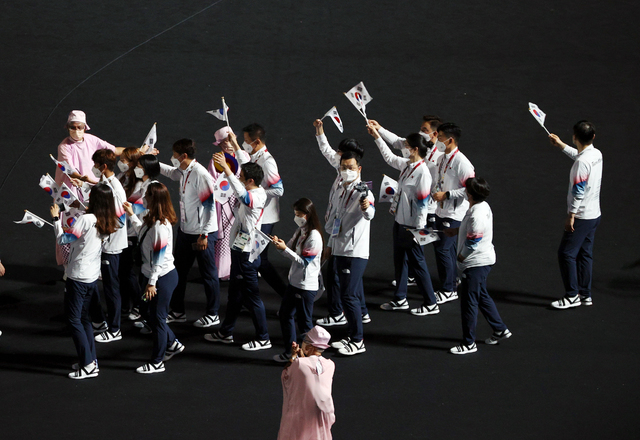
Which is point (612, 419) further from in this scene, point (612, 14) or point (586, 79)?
point (612, 14)

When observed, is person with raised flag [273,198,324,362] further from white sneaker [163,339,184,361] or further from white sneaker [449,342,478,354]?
white sneaker [449,342,478,354]

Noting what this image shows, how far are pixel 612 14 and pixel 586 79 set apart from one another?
2.13 meters

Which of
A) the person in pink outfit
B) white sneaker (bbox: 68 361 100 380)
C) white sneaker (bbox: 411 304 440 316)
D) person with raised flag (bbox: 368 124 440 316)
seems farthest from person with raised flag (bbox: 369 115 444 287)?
the person in pink outfit

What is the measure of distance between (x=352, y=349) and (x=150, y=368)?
5.99 feet

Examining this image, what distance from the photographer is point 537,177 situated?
37.2 ft

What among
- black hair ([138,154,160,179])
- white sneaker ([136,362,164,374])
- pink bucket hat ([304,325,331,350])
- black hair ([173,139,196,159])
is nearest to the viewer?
pink bucket hat ([304,325,331,350])

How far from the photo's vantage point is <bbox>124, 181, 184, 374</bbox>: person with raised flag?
698 cm

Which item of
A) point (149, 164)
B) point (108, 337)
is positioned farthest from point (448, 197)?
point (108, 337)

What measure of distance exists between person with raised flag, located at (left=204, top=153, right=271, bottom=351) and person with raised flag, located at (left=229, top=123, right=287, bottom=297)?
0.60 m

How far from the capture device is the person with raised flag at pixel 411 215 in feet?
26.6

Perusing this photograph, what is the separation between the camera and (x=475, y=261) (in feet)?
24.7

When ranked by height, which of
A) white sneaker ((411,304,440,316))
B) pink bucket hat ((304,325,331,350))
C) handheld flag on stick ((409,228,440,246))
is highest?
handheld flag on stick ((409,228,440,246))

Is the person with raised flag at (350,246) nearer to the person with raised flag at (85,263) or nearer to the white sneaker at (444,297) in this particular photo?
the white sneaker at (444,297)

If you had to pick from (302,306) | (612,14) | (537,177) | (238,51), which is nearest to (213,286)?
(302,306)
